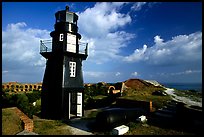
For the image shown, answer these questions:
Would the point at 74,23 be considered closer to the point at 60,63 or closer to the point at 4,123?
the point at 60,63

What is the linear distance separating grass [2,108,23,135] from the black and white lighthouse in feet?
14.5

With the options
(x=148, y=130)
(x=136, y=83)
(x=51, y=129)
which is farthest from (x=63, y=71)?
(x=136, y=83)

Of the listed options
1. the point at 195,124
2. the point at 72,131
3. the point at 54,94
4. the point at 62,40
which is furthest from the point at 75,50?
the point at 195,124

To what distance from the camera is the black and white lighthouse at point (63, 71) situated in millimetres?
15508

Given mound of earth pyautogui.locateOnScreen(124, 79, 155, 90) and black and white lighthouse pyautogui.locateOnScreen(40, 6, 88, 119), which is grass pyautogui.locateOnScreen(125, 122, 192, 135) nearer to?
black and white lighthouse pyautogui.locateOnScreen(40, 6, 88, 119)

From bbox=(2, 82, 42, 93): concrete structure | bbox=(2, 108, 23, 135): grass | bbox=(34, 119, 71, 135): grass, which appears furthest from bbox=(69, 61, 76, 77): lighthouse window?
bbox=(2, 82, 42, 93): concrete structure

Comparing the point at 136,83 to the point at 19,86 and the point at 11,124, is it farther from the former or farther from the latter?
the point at 11,124

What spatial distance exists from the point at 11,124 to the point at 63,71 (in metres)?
6.57

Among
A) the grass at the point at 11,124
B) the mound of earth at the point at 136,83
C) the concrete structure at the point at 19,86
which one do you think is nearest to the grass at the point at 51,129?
the grass at the point at 11,124

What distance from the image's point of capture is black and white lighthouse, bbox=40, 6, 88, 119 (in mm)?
15508

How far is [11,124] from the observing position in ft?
32.6

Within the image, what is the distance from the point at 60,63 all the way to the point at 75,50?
182 cm

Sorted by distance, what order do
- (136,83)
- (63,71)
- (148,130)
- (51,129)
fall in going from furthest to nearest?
(136,83)
(63,71)
(51,129)
(148,130)

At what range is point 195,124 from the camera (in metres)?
10.5
